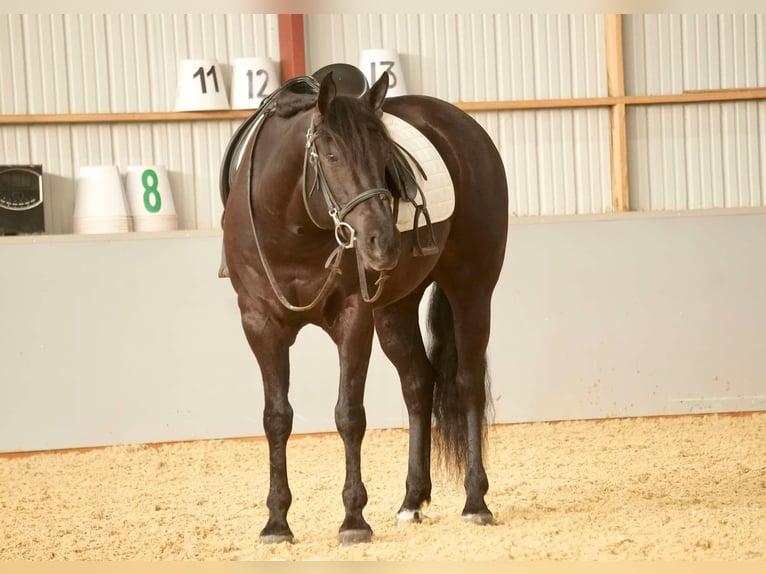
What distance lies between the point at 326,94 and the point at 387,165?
29 centimetres

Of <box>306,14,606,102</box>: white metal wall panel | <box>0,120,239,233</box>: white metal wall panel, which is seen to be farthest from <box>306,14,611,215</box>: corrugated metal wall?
<box>0,120,239,233</box>: white metal wall panel

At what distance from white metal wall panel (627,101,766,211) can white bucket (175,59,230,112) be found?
8.89ft

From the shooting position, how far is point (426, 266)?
302 cm

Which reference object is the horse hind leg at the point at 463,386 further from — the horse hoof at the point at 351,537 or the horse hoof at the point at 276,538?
the horse hoof at the point at 276,538

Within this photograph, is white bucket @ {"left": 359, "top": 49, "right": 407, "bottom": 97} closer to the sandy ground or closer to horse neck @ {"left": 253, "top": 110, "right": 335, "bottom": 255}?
the sandy ground

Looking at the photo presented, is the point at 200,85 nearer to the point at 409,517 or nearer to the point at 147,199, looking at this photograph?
the point at 147,199

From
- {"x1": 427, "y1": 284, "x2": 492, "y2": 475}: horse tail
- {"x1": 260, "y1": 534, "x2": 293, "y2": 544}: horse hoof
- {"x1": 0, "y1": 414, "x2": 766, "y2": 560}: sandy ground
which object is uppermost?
{"x1": 427, "y1": 284, "x2": 492, "y2": 475}: horse tail

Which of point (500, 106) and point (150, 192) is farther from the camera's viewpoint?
point (500, 106)

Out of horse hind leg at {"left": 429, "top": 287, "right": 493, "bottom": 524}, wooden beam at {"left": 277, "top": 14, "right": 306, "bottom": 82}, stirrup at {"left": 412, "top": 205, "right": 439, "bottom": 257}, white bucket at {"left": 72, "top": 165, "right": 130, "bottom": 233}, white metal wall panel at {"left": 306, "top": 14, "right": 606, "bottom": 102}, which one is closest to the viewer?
stirrup at {"left": 412, "top": 205, "right": 439, "bottom": 257}

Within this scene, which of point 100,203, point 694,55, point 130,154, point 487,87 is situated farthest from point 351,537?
point 694,55

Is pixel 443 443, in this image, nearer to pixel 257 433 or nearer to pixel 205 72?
pixel 257 433

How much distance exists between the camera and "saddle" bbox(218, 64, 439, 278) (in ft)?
8.87

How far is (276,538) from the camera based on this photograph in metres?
2.81

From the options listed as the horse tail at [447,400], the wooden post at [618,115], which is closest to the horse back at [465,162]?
the horse tail at [447,400]
